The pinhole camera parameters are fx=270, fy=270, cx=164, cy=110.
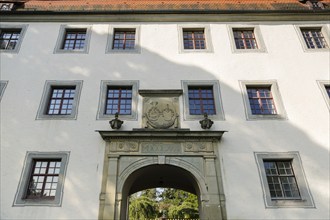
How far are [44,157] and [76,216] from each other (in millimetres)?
2300

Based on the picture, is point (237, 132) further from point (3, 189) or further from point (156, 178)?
point (3, 189)

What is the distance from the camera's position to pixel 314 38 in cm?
1241

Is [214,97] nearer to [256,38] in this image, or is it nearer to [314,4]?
[256,38]

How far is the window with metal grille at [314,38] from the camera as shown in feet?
39.6

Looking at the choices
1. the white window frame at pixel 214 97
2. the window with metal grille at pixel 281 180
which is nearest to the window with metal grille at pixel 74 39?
the white window frame at pixel 214 97

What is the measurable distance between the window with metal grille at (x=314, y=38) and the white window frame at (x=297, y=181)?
5.73m

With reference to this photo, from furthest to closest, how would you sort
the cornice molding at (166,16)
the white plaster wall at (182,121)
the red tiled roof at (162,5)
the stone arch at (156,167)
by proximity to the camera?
the red tiled roof at (162,5) → the cornice molding at (166,16) → the stone arch at (156,167) → the white plaster wall at (182,121)

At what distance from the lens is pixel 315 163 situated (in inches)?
351

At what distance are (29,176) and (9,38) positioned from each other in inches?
279

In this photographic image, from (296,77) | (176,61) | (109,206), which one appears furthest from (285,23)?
(109,206)

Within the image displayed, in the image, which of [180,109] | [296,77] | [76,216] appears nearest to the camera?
[76,216]

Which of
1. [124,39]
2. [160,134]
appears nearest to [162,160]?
[160,134]

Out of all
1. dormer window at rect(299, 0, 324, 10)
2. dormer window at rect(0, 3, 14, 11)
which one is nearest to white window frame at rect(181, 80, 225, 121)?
dormer window at rect(299, 0, 324, 10)

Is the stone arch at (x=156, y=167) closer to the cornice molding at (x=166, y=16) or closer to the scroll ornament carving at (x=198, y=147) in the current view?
the scroll ornament carving at (x=198, y=147)
